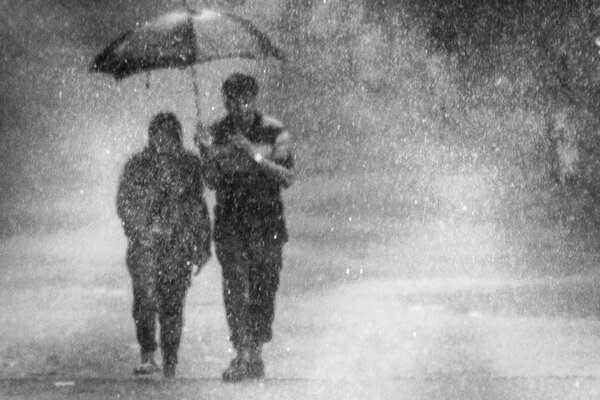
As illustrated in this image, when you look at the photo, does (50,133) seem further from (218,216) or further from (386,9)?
(218,216)

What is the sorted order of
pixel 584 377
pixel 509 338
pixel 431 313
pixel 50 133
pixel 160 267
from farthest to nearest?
pixel 50 133 → pixel 431 313 → pixel 509 338 → pixel 160 267 → pixel 584 377

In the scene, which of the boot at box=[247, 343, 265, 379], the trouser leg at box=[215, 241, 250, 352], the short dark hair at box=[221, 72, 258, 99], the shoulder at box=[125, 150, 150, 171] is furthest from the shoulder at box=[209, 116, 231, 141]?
the boot at box=[247, 343, 265, 379]

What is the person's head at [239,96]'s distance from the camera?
737 centimetres

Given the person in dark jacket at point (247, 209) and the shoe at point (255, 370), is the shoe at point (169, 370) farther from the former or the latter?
the shoe at point (255, 370)

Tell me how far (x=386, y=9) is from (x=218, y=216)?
17764mm

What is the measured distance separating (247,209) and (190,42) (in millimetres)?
1305

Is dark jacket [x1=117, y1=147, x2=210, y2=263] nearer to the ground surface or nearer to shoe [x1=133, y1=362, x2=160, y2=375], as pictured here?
shoe [x1=133, y1=362, x2=160, y2=375]

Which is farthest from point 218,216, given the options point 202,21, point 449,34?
point 449,34

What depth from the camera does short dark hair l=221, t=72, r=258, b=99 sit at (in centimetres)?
736

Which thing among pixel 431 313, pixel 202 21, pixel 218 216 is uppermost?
pixel 202 21

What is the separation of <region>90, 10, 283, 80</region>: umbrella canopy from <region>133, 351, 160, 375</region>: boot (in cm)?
196

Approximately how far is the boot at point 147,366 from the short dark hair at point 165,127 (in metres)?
1.45

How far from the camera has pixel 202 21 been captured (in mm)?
7828

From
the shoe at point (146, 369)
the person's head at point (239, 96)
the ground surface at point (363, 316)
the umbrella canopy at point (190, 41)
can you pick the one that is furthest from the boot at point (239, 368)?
the umbrella canopy at point (190, 41)
